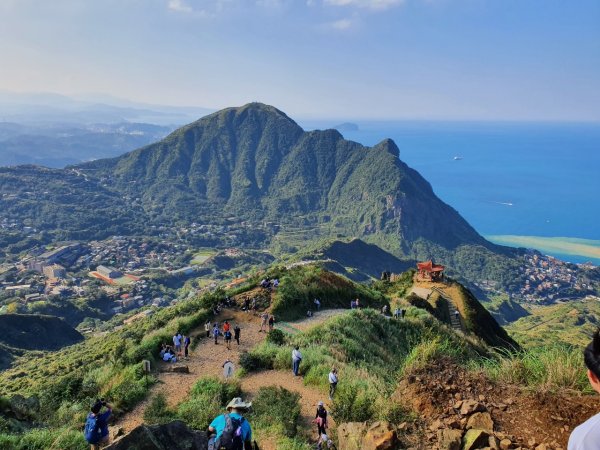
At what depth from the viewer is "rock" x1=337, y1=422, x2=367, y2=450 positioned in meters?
7.03

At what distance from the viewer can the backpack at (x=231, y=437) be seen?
5.59 metres

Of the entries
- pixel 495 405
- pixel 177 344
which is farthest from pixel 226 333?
pixel 495 405

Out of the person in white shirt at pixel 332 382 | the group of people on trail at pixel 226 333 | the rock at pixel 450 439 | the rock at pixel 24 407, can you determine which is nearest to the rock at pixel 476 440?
the rock at pixel 450 439

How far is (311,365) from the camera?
13.2 metres

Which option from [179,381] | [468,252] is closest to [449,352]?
[179,381]

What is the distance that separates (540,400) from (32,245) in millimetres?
167123

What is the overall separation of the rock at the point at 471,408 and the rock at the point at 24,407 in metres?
11.3

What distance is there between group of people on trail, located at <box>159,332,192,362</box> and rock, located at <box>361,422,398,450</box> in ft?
34.4

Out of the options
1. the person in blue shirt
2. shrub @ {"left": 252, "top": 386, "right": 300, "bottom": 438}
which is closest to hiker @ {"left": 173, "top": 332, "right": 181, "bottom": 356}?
shrub @ {"left": 252, "top": 386, "right": 300, "bottom": 438}

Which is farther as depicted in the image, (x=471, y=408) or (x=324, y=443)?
(x=324, y=443)

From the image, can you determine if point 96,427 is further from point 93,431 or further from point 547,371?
Result: point 547,371

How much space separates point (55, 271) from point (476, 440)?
129 meters

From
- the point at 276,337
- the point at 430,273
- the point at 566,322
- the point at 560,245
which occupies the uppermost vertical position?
the point at 276,337

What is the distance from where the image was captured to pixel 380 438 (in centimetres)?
657
